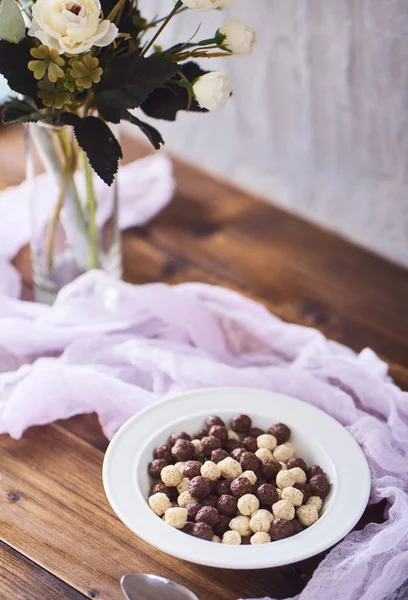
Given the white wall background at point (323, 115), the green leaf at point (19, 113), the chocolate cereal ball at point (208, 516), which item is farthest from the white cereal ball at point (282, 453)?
the white wall background at point (323, 115)

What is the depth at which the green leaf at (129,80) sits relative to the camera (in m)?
0.80

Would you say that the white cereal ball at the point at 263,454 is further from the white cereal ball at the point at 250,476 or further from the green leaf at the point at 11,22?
the green leaf at the point at 11,22

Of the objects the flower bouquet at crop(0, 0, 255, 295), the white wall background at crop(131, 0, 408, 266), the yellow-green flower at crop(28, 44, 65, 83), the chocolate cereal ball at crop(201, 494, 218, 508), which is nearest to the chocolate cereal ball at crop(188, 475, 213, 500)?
the chocolate cereal ball at crop(201, 494, 218, 508)

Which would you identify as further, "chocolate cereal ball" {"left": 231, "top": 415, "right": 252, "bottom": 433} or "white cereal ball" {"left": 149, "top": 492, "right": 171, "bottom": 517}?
"chocolate cereal ball" {"left": 231, "top": 415, "right": 252, "bottom": 433}

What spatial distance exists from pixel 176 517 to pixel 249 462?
0.11 meters

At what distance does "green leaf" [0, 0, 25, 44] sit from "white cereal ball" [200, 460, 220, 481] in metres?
0.48

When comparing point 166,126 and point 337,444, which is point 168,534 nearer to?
point 337,444

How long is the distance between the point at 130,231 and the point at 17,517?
1.95ft

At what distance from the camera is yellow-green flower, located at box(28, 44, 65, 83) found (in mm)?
774

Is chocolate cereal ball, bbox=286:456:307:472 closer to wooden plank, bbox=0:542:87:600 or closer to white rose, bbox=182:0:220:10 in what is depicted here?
wooden plank, bbox=0:542:87:600

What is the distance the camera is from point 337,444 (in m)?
0.82

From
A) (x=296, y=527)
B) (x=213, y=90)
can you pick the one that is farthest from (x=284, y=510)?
(x=213, y=90)

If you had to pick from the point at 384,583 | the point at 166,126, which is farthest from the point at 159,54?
the point at 166,126

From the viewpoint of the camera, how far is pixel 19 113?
85 cm
